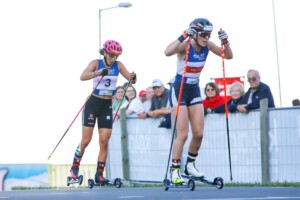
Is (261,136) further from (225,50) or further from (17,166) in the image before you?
(17,166)

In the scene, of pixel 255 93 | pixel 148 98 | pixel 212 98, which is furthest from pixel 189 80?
pixel 148 98

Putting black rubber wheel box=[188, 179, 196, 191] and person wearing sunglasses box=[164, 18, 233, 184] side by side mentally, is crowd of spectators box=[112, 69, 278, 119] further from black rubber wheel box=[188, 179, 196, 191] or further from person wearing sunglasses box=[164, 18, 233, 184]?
black rubber wheel box=[188, 179, 196, 191]

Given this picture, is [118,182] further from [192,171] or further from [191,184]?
[191,184]

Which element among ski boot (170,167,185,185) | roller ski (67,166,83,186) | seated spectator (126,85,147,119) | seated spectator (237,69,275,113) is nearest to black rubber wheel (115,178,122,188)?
roller ski (67,166,83,186)

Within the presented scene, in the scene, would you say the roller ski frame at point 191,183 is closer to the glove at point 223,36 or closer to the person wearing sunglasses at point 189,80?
the person wearing sunglasses at point 189,80

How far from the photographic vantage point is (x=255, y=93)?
68.3 feet

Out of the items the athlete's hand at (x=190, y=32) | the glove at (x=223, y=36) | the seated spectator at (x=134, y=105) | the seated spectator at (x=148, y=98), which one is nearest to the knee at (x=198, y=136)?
the glove at (x=223, y=36)

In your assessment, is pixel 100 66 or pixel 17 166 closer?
pixel 100 66

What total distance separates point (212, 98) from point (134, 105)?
286 cm

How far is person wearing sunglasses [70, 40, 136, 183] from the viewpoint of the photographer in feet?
64.1

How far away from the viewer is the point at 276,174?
67.6 feet

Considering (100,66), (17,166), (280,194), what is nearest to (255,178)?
(100,66)

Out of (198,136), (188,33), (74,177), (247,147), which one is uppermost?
(188,33)

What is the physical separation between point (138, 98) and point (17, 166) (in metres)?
21.8
